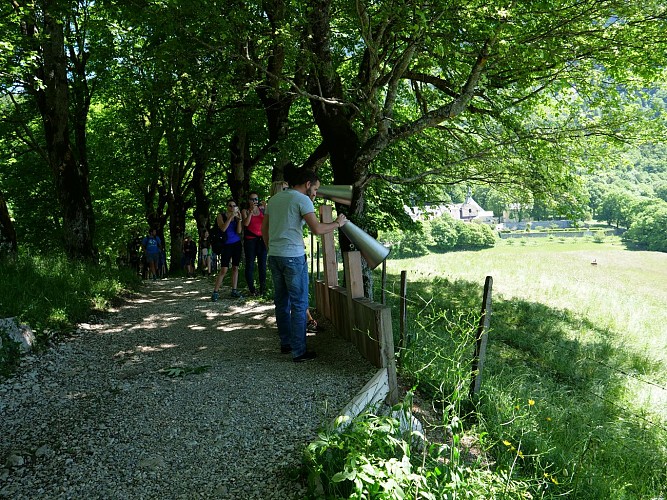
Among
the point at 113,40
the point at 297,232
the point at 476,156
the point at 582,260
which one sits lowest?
the point at 582,260

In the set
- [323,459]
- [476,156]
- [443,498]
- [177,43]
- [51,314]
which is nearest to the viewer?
[443,498]

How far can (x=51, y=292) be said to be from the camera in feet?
26.4

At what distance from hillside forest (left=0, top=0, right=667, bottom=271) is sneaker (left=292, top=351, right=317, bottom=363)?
3313 millimetres

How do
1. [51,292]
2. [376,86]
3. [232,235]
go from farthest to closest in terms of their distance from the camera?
1. [232,235]
2. [376,86]
3. [51,292]

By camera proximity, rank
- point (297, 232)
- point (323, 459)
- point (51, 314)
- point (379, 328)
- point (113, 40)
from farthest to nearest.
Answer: point (113, 40) → point (51, 314) → point (297, 232) → point (379, 328) → point (323, 459)

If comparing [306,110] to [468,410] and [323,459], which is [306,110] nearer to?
[468,410]

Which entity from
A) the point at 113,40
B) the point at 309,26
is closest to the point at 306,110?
the point at 113,40

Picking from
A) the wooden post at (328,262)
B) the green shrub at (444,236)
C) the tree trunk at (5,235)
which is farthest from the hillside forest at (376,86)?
the green shrub at (444,236)

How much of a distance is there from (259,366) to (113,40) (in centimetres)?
1148

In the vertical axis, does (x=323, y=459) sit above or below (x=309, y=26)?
below

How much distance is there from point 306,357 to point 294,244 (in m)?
1.24

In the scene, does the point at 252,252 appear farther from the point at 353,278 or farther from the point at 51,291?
the point at 353,278

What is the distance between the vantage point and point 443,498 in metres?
2.81

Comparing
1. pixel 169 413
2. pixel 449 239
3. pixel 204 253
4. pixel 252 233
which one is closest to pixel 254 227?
pixel 252 233
